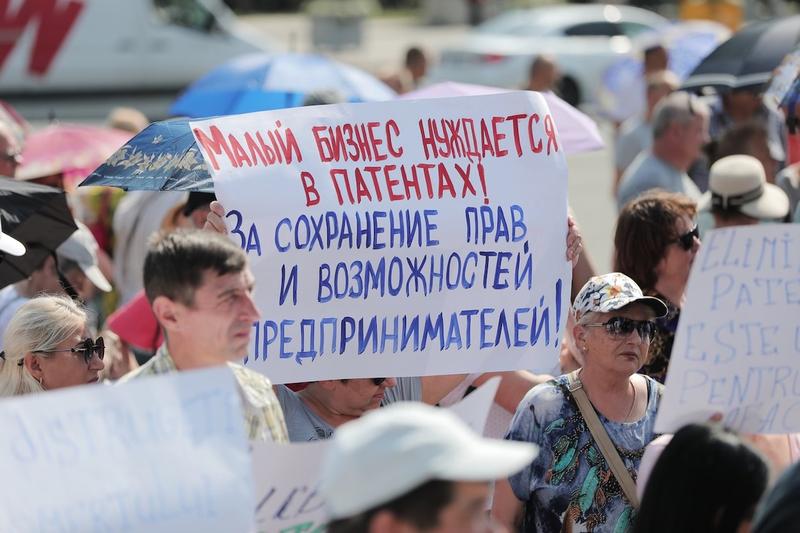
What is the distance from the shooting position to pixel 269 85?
29.2ft

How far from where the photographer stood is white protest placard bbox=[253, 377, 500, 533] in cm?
334

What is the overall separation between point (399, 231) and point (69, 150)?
4.06 m

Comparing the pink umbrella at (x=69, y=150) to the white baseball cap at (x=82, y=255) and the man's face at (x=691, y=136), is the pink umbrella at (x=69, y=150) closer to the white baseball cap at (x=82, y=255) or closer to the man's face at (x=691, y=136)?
the white baseball cap at (x=82, y=255)

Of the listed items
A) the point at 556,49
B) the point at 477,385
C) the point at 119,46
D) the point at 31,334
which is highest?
the point at 31,334

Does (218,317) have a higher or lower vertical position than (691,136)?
higher

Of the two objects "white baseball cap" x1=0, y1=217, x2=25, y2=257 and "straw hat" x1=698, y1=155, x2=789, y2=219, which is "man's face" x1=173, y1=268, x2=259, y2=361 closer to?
"white baseball cap" x1=0, y1=217, x2=25, y2=257

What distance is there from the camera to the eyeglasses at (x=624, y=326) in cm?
447

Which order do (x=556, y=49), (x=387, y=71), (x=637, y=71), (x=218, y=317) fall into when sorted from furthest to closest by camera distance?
(x=556, y=49), (x=637, y=71), (x=387, y=71), (x=218, y=317)

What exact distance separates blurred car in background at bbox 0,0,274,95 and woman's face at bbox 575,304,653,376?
16.8 m

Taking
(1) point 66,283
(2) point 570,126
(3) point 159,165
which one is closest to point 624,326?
(3) point 159,165

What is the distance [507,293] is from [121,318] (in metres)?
2.04

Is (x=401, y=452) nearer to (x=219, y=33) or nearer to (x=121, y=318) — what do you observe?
(x=121, y=318)

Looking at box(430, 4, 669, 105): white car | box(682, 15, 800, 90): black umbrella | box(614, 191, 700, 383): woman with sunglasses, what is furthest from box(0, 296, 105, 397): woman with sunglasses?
box(430, 4, 669, 105): white car

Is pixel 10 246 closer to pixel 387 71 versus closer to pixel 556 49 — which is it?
pixel 387 71
